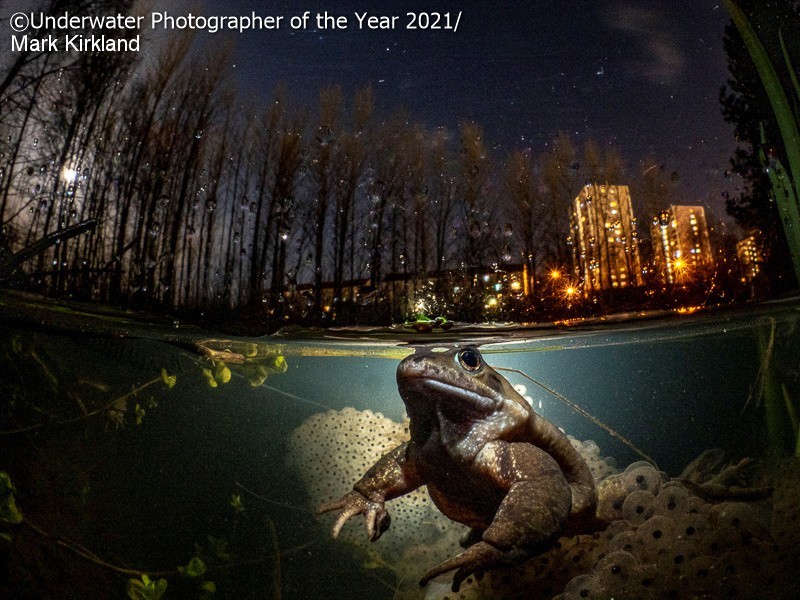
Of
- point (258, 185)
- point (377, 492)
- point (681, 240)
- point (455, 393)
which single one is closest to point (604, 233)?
point (681, 240)

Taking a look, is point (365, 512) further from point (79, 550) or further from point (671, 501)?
point (79, 550)

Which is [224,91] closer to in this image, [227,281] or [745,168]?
[227,281]

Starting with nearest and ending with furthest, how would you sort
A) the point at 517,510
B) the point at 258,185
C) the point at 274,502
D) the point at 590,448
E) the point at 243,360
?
the point at 517,510 < the point at 258,185 < the point at 590,448 < the point at 274,502 < the point at 243,360

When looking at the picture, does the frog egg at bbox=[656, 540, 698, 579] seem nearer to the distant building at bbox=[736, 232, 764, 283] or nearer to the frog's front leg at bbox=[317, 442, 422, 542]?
the frog's front leg at bbox=[317, 442, 422, 542]

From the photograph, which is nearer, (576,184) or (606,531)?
(576,184)

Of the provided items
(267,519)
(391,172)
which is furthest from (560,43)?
(267,519)

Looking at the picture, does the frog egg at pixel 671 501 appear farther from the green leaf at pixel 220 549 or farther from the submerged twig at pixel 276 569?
the green leaf at pixel 220 549
